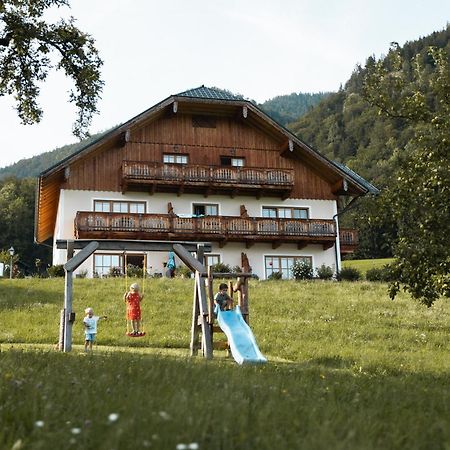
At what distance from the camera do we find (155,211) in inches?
1423

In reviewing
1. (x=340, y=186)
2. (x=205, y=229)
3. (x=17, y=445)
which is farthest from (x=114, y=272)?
(x=17, y=445)

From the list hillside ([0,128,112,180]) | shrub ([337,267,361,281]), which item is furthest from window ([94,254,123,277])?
hillside ([0,128,112,180])

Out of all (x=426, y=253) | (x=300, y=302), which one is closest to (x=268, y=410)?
(x=426, y=253)

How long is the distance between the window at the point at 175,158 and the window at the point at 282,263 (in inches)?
287

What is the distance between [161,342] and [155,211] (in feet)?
65.9

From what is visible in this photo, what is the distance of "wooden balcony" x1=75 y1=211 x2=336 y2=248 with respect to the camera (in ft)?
108

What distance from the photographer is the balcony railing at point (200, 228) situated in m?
32.9

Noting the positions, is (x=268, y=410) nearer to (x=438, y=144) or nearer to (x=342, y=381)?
(x=342, y=381)

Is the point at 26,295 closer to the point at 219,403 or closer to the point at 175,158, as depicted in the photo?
the point at 175,158

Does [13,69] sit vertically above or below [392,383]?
above

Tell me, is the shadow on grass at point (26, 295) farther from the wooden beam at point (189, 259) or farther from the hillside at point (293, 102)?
the hillside at point (293, 102)

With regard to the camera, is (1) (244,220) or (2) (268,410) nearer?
(2) (268,410)

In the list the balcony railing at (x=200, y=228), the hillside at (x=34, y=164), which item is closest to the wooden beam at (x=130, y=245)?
the balcony railing at (x=200, y=228)

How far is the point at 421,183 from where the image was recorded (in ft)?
48.0
